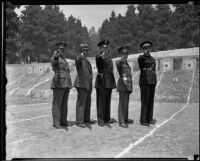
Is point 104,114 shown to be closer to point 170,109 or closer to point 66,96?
point 66,96

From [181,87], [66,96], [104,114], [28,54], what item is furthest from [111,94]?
[28,54]

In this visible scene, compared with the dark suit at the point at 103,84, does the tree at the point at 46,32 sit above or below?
above

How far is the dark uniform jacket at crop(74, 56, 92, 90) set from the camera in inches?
313

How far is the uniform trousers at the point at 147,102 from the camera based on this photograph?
7811mm

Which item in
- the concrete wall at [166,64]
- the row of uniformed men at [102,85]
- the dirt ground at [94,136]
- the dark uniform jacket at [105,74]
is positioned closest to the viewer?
the dirt ground at [94,136]

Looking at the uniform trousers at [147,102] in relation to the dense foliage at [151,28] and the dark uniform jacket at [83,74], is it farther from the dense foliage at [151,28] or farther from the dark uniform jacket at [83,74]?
the dark uniform jacket at [83,74]

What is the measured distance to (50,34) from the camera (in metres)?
7.98

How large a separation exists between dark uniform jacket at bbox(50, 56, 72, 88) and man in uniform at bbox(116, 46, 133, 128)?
133cm

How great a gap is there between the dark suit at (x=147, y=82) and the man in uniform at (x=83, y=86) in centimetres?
135

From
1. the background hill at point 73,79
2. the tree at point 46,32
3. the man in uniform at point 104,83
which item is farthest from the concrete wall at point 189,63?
the tree at point 46,32

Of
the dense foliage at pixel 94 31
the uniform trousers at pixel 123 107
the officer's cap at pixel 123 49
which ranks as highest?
the dense foliage at pixel 94 31

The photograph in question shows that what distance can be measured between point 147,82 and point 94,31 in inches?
74.6

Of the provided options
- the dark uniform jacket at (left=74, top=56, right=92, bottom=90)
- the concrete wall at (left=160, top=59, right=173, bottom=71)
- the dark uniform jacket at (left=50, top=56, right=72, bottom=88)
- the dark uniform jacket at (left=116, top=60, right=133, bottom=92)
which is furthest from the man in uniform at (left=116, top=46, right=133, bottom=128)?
the dark uniform jacket at (left=50, top=56, right=72, bottom=88)

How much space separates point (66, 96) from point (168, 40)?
306cm
